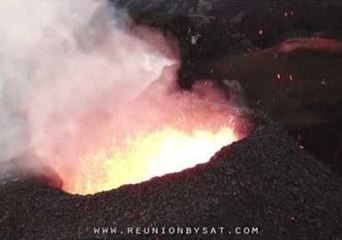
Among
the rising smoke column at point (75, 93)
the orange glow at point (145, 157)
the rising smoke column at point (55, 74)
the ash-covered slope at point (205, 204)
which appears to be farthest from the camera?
the rising smoke column at point (55, 74)

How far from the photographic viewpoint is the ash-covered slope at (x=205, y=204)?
1066 cm

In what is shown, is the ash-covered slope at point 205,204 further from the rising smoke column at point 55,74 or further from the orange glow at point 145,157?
the rising smoke column at point 55,74

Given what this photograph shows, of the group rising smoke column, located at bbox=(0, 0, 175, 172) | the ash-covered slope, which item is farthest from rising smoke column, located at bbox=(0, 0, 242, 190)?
the ash-covered slope

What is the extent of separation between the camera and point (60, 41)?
1709 centimetres

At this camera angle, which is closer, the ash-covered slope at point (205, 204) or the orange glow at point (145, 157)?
the ash-covered slope at point (205, 204)

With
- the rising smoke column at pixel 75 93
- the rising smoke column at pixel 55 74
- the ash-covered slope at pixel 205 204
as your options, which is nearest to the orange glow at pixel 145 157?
the rising smoke column at pixel 75 93

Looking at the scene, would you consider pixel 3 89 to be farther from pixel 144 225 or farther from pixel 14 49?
pixel 144 225

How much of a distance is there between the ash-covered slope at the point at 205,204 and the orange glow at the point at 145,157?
1.40m

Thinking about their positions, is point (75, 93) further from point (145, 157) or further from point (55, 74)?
point (145, 157)

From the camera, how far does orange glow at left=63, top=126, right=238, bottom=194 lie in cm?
1329

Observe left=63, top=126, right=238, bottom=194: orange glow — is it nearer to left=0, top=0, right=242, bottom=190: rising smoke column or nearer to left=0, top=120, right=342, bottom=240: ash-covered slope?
left=0, top=0, right=242, bottom=190: rising smoke column

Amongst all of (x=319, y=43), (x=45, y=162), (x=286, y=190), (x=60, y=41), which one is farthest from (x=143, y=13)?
(x=286, y=190)

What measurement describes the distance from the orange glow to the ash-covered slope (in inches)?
55.0

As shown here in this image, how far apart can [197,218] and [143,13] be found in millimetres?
19248
